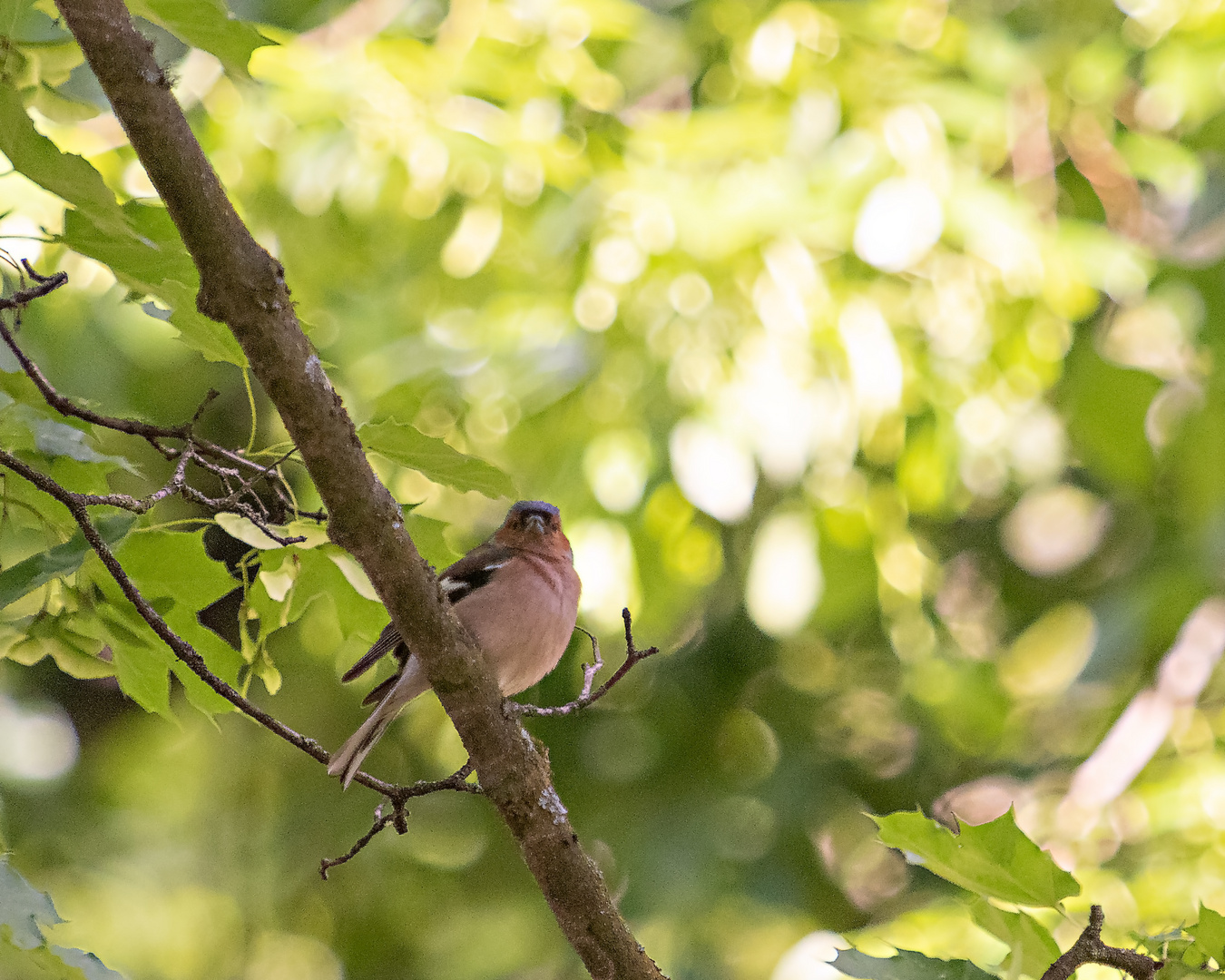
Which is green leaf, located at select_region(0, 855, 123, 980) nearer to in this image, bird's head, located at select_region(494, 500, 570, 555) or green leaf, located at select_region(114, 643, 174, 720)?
green leaf, located at select_region(114, 643, 174, 720)

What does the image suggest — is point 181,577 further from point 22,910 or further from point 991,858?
point 991,858

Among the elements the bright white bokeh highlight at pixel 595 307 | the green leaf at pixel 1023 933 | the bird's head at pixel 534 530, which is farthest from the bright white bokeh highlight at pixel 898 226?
the green leaf at pixel 1023 933

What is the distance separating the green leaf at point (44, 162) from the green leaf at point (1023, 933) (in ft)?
6.78

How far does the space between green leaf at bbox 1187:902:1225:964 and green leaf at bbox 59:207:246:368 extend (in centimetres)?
208

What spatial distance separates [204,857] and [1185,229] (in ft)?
23.3

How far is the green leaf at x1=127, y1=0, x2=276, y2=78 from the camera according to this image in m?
2.16

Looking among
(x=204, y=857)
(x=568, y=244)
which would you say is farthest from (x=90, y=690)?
(x=568, y=244)

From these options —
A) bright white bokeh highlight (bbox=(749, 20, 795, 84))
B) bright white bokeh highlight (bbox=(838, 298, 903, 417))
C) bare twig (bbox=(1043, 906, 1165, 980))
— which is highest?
bright white bokeh highlight (bbox=(749, 20, 795, 84))

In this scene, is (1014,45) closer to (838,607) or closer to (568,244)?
(568,244)

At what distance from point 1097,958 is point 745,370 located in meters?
3.53

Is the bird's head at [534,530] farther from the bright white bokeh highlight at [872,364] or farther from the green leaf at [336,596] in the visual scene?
the green leaf at [336,596]

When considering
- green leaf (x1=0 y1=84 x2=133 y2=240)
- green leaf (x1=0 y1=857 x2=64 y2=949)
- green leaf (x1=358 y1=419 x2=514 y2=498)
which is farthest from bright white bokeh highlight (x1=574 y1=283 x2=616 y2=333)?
green leaf (x1=0 y1=857 x2=64 y2=949)

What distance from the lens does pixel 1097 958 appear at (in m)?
2.06

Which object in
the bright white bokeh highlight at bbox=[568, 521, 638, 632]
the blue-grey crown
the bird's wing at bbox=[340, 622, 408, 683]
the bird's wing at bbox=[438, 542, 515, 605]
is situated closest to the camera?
the bird's wing at bbox=[340, 622, 408, 683]
